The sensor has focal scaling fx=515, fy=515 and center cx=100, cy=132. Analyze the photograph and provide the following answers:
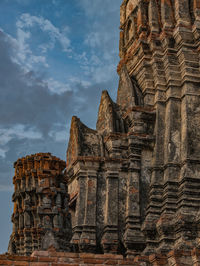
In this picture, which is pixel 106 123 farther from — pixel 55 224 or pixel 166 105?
pixel 55 224

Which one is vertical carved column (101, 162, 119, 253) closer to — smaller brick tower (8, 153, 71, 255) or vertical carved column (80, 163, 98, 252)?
vertical carved column (80, 163, 98, 252)

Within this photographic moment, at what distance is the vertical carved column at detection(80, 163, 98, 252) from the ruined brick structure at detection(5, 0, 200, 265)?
0.09ft

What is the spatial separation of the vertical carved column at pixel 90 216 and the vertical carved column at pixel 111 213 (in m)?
0.36

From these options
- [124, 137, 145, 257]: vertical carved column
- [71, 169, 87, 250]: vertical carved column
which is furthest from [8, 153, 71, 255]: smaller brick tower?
[124, 137, 145, 257]: vertical carved column

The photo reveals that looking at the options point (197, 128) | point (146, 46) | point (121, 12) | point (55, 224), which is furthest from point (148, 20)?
point (55, 224)

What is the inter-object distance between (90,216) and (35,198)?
35.2ft

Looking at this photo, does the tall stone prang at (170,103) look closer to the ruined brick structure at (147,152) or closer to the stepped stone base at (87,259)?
the ruined brick structure at (147,152)

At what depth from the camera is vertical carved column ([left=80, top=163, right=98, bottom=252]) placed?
14680mm

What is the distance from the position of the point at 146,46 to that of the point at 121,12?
3975mm

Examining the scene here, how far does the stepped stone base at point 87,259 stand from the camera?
10.7 metres

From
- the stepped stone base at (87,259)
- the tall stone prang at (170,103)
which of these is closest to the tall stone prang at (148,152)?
the tall stone prang at (170,103)

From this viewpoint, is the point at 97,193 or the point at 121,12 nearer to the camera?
the point at 97,193

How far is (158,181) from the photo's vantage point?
1471 centimetres

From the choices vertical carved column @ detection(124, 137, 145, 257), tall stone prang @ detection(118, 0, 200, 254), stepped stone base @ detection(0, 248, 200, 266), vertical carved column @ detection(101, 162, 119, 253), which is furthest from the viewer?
vertical carved column @ detection(101, 162, 119, 253)
